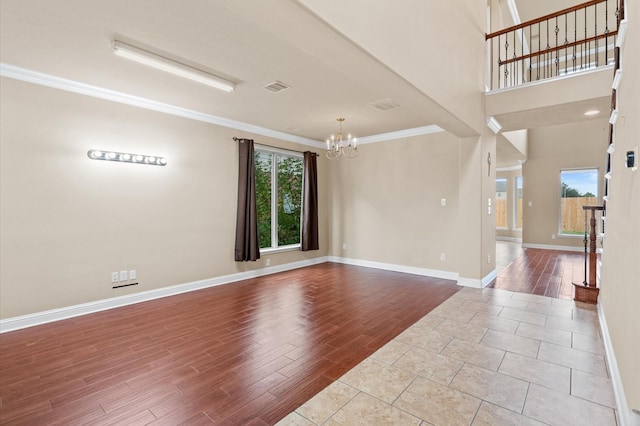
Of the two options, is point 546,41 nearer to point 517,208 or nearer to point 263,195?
point 517,208

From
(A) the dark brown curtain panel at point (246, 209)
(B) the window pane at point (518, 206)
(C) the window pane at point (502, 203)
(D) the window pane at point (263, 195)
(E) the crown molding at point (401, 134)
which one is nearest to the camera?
(A) the dark brown curtain panel at point (246, 209)

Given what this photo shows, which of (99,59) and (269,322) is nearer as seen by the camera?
(99,59)

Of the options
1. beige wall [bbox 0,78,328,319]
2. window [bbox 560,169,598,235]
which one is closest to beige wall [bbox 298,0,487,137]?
beige wall [bbox 0,78,328,319]

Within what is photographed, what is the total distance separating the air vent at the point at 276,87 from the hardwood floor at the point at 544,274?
172 inches

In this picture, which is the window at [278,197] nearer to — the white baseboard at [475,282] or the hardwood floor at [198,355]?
the hardwood floor at [198,355]

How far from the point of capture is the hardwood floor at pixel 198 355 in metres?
2.01

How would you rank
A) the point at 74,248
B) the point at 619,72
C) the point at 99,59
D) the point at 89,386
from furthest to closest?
the point at 74,248, the point at 99,59, the point at 619,72, the point at 89,386

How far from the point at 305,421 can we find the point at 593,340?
9.52 feet

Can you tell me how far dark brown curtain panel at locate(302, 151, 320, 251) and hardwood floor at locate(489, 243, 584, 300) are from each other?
350cm

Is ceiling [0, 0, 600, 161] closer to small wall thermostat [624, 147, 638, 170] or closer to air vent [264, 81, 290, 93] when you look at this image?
air vent [264, 81, 290, 93]

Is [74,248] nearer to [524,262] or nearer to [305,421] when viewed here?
[305,421]

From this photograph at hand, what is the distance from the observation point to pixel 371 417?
73.6 inches

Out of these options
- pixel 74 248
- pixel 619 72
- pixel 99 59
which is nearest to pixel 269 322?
pixel 74 248

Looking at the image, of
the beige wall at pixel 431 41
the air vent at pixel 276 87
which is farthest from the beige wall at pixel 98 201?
the beige wall at pixel 431 41
